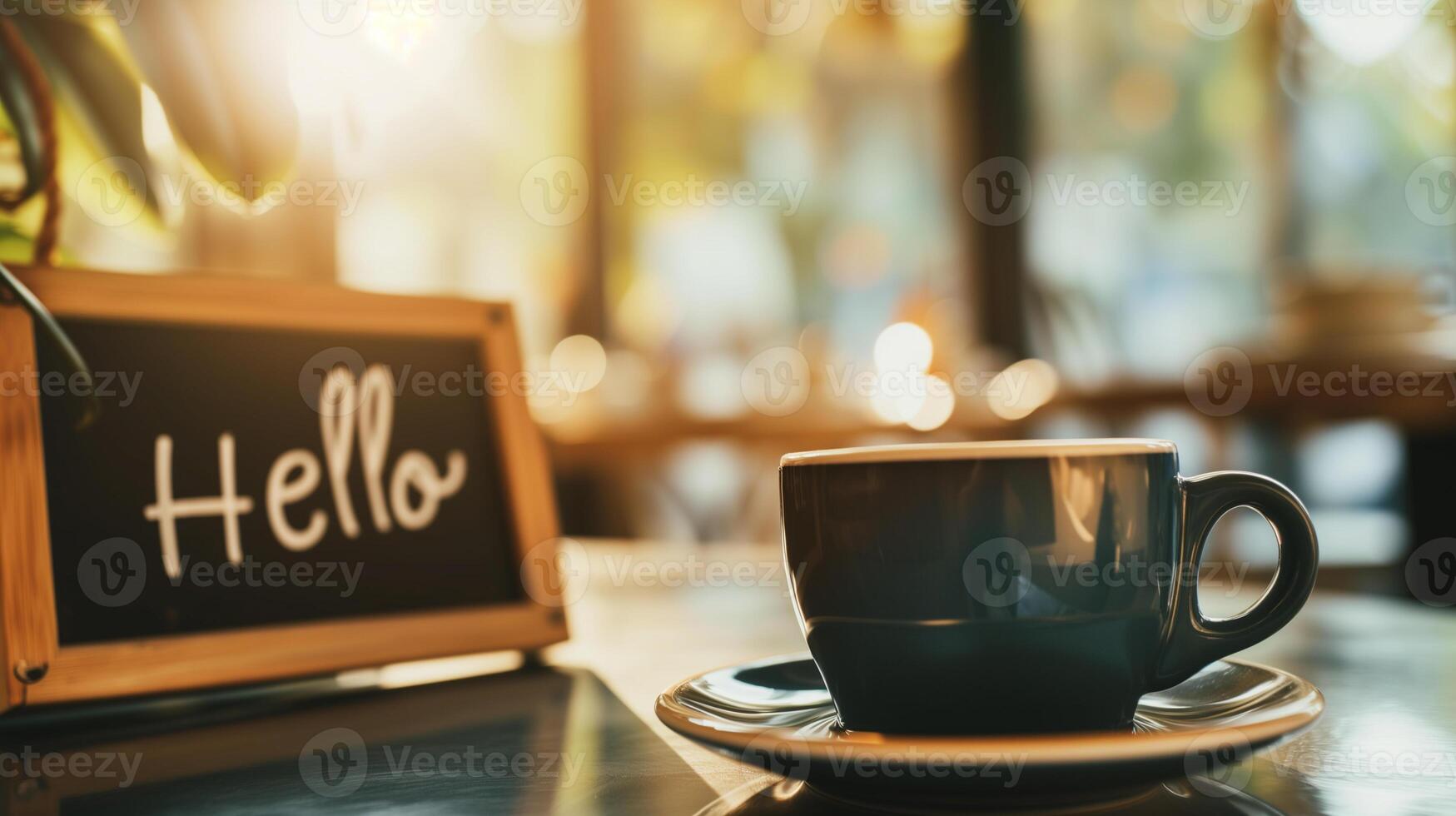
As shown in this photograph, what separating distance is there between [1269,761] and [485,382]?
0.44 metres

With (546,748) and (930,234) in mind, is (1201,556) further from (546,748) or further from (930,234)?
(930,234)

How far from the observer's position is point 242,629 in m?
0.52

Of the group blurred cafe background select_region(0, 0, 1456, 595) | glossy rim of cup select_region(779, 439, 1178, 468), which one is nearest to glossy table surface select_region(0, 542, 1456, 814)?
glossy rim of cup select_region(779, 439, 1178, 468)

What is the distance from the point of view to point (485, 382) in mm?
649

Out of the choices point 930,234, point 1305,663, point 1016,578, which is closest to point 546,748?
point 1016,578

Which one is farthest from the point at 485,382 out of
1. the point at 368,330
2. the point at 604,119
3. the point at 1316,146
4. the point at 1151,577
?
the point at 604,119

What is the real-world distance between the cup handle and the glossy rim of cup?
29 mm

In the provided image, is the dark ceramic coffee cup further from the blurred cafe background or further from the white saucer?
the blurred cafe background

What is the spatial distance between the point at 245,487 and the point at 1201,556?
42 centimetres

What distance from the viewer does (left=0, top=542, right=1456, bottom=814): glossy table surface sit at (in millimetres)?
334

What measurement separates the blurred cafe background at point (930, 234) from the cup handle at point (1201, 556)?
3.02 ft

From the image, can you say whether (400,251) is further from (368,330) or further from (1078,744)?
(1078,744)

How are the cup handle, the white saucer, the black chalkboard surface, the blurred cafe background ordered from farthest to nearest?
the blurred cafe background
the black chalkboard surface
the cup handle
the white saucer

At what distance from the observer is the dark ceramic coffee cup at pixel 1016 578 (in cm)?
35
